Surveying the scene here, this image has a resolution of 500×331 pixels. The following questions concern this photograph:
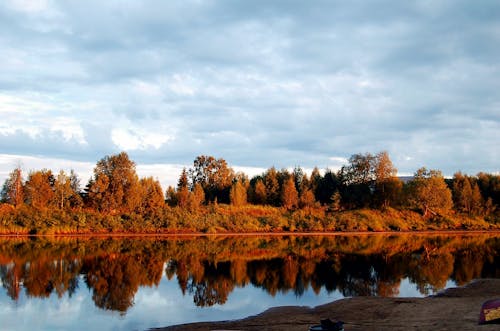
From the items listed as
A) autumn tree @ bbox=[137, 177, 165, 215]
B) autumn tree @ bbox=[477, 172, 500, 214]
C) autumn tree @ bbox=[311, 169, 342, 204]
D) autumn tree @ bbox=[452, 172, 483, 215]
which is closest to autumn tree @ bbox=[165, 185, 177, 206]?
autumn tree @ bbox=[137, 177, 165, 215]

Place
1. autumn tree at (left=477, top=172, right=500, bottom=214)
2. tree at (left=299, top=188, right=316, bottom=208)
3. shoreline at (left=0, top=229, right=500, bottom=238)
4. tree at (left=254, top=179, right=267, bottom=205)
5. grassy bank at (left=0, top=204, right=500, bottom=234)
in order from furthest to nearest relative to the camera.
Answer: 1. autumn tree at (left=477, top=172, right=500, bottom=214)
2. tree at (left=254, top=179, right=267, bottom=205)
3. tree at (left=299, top=188, right=316, bottom=208)
4. grassy bank at (left=0, top=204, right=500, bottom=234)
5. shoreline at (left=0, top=229, right=500, bottom=238)

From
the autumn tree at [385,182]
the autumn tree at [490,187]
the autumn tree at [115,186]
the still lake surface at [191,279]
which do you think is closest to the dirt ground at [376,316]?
the still lake surface at [191,279]

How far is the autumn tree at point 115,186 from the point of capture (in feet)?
192

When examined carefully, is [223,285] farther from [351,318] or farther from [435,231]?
[435,231]

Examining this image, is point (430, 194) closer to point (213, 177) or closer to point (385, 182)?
point (385, 182)

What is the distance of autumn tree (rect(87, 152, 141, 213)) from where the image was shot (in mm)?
58562

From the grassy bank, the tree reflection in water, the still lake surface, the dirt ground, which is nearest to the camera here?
the dirt ground

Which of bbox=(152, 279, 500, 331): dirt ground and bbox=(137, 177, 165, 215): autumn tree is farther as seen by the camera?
bbox=(137, 177, 165, 215): autumn tree

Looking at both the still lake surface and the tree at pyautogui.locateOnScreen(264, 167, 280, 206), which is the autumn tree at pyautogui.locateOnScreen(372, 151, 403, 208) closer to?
the tree at pyautogui.locateOnScreen(264, 167, 280, 206)

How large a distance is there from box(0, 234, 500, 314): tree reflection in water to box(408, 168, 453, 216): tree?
2999 cm

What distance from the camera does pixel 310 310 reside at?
16.2 m

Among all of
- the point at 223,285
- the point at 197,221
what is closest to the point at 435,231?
the point at 197,221

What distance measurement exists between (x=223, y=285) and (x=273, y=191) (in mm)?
55275

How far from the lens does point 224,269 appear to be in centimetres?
2756
